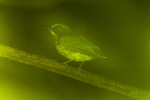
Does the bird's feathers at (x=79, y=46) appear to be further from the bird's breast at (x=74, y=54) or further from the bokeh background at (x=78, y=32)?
the bokeh background at (x=78, y=32)

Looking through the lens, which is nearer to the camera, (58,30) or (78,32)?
(58,30)

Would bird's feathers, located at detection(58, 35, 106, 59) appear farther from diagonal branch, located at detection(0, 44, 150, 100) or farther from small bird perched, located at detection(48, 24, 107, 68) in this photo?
diagonal branch, located at detection(0, 44, 150, 100)

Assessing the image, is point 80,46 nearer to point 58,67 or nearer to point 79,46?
point 79,46

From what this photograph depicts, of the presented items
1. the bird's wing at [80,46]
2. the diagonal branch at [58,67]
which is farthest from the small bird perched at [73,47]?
the diagonal branch at [58,67]

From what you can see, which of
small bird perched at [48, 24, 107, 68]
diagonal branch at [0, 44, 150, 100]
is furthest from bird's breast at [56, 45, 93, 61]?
diagonal branch at [0, 44, 150, 100]

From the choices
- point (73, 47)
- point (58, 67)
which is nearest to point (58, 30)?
point (73, 47)

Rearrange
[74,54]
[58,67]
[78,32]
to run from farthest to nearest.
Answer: [78,32], [74,54], [58,67]

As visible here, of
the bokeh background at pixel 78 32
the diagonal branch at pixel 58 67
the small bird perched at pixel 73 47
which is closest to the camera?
the diagonal branch at pixel 58 67

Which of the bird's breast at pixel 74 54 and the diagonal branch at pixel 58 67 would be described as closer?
the diagonal branch at pixel 58 67
